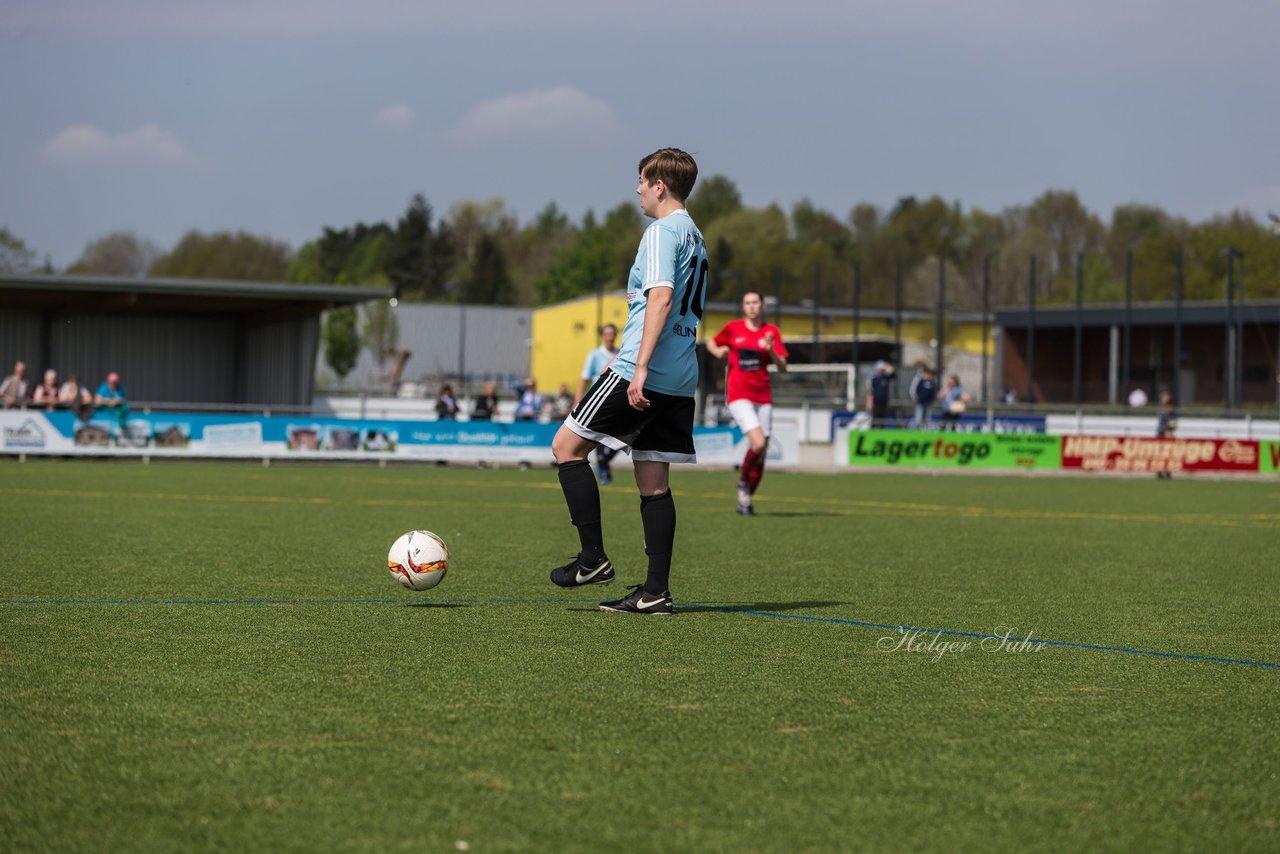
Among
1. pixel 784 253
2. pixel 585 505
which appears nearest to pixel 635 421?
pixel 585 505

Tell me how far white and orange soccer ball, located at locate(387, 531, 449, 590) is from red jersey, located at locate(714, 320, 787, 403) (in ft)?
23.5

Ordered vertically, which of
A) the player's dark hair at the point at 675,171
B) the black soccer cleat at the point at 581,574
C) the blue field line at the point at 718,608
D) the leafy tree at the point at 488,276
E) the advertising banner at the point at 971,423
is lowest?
the blue field line at the point at 718,608

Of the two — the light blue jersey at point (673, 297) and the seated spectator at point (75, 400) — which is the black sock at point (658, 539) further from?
the seated spectator at point (75, 400)

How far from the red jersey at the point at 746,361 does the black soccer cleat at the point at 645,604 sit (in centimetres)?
729

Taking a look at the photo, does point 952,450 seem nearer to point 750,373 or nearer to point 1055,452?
point 1055,452

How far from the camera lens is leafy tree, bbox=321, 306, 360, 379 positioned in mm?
88625

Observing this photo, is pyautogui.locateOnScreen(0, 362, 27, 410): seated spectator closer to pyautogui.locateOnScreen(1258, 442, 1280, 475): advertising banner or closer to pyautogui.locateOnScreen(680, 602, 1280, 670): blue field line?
pyautogui.locateOnScreen(680, 602, 1280, 670): blue field line

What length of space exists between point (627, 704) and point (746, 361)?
9.77 metres

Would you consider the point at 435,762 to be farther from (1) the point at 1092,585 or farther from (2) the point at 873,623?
(1) the point at 1092,585

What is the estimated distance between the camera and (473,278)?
127m

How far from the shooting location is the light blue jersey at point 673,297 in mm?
6785

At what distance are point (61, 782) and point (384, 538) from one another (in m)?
7.76

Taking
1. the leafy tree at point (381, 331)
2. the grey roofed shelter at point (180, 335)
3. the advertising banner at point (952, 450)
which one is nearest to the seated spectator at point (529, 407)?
the grey roofed shelter at point (180, 335)

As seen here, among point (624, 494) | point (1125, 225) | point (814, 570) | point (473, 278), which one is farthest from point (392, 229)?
point (814, 570)
